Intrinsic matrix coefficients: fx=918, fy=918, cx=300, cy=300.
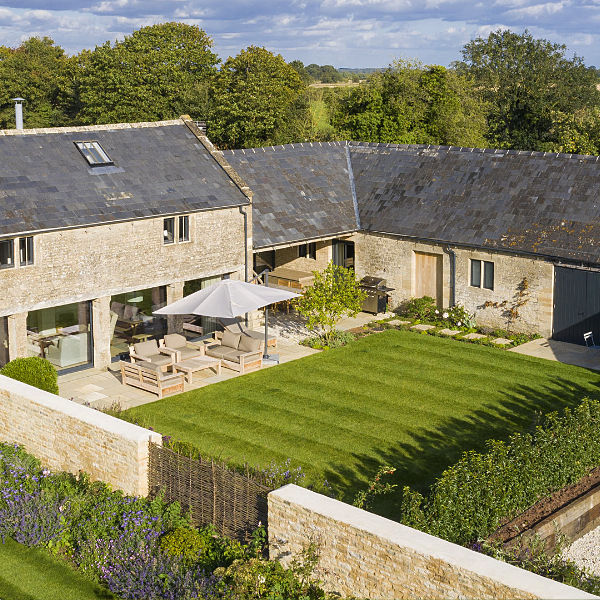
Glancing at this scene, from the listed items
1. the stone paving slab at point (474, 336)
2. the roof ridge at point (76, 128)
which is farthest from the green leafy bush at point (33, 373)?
the stone paving slab at point (474, 336)

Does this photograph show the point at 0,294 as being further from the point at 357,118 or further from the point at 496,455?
the point at 357,118

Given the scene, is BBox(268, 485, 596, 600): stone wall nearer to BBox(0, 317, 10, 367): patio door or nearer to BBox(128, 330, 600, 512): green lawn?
BBox(128, 330, 600, 512): green lawn

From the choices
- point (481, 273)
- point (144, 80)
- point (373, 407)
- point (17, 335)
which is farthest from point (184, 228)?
point (144, 80)

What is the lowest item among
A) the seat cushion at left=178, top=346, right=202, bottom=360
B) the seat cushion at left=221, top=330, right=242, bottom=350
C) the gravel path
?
Result: the gravel path

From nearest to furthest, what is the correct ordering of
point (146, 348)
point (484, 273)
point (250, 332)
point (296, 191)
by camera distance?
point (146, 348) → point (250, 332) → point (484, 273) → point (296, 191)

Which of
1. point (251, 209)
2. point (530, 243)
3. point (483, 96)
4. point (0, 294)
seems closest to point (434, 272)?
point (530, 243)

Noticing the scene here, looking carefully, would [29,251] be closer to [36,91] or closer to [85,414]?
[85,414]

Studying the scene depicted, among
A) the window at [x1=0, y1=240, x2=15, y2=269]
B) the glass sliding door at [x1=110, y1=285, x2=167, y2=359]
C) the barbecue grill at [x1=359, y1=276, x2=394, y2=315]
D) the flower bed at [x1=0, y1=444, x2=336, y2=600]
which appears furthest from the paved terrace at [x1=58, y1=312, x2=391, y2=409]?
the flower bed at [x1=0, y1=444, x2=336, y2=600]
